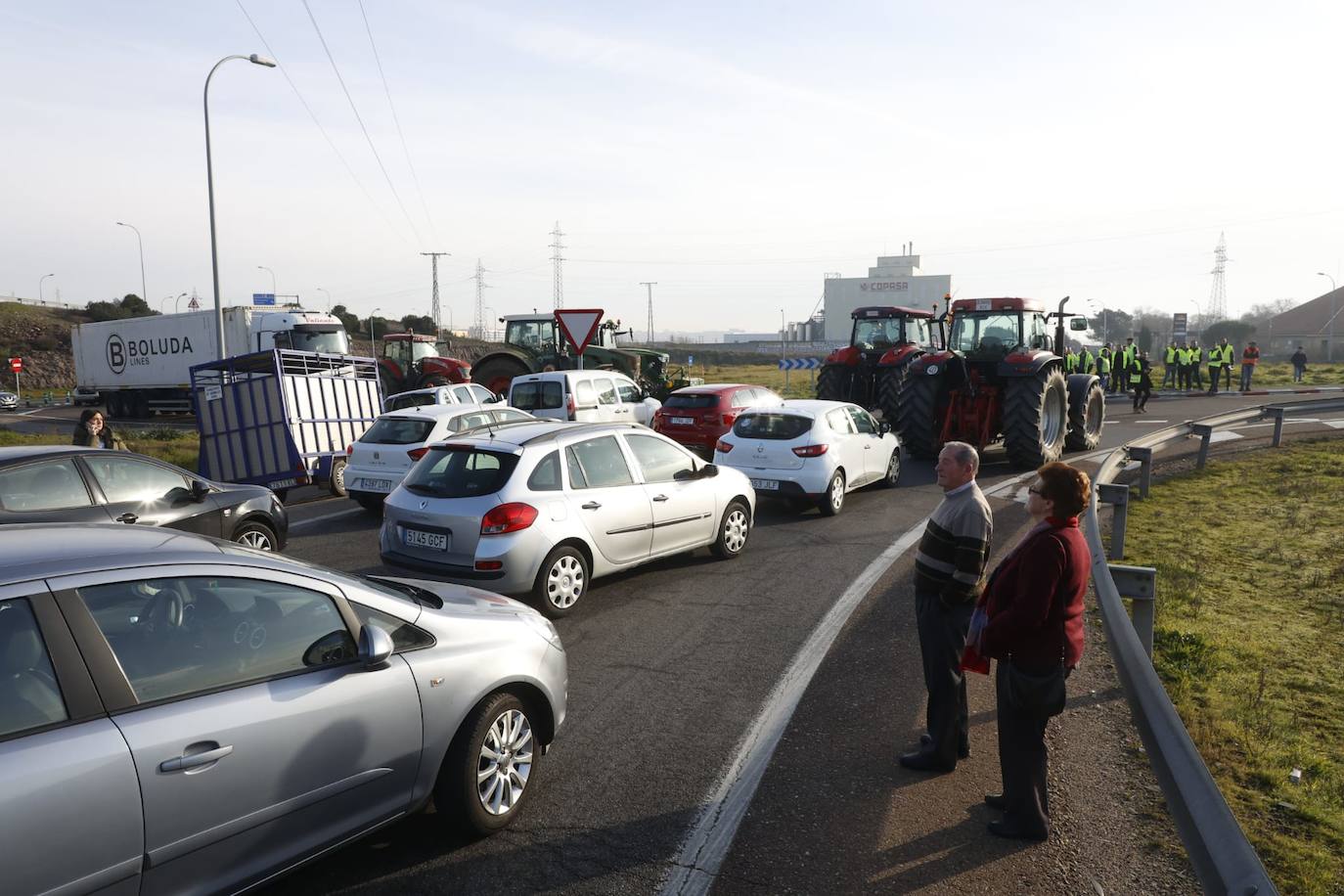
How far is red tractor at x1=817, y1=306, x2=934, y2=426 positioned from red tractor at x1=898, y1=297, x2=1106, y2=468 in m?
1.86

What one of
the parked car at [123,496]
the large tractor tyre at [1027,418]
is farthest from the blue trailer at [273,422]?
the large tractor tyre at [1027,418]

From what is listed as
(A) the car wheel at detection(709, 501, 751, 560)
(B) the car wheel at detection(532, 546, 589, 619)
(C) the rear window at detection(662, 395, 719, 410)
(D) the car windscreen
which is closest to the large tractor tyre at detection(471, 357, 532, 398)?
(C) the rear window at detection(662, 395, 719, 410)

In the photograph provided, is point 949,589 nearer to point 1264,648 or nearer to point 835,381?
point 1264,648

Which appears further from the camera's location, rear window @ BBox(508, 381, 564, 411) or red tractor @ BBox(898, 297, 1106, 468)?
rear window @ BBox(508, 381, 564, 411)

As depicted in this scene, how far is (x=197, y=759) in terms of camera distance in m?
2.96

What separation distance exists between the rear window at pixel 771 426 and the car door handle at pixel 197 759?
30.7ft

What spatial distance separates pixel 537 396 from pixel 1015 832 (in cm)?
1419

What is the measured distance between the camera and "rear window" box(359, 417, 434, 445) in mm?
11914

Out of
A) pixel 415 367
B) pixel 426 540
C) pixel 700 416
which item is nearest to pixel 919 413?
pixel 700 416

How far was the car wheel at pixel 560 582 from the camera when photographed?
7.18 meters

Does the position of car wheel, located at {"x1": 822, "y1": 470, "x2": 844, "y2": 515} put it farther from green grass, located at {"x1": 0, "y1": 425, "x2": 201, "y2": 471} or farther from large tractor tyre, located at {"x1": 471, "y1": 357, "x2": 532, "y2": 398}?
large tractor tyre, located at {"x1": 471, "y1": 357, "x2": 532, "y2": 398}

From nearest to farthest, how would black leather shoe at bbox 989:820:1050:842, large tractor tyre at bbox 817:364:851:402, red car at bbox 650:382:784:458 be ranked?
black leather shoe at bbox 989:820:1050:842 < red car at bbox 650:382:784:458 < large tractor tyre at bbox 817:364:851:402

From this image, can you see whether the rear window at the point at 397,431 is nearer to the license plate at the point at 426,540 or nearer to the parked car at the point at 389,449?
the parked car at the point at 389,449

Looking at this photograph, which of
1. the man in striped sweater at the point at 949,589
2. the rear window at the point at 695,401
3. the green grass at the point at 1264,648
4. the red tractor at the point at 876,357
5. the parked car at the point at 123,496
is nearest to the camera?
the green grass at the point at 1264,648
